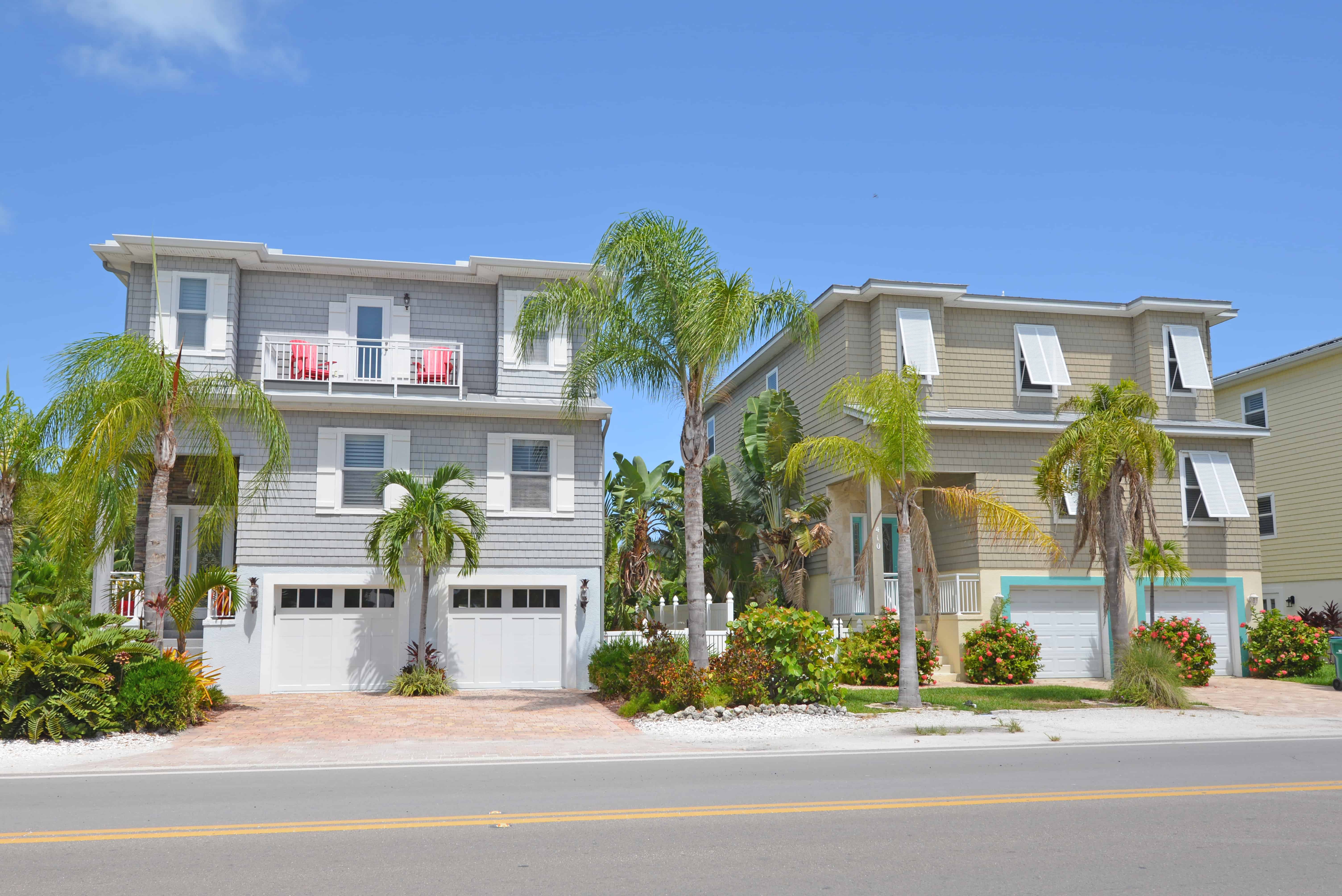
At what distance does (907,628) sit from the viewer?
17047 millimetres

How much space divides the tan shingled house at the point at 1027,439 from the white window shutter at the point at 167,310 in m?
11.3

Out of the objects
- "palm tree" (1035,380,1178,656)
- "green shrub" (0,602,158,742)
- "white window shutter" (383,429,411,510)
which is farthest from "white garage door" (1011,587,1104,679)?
"green shrub" (0,602,158,742)

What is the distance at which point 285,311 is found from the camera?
22125mm

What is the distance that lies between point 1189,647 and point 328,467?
1745 centimetres

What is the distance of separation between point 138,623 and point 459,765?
33.5ft

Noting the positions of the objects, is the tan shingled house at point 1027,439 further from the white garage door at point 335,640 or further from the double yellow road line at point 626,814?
the double yellow road line at point 626,814

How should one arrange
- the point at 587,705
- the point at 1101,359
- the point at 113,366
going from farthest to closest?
the point at 1101,359 < the point at 587,705 < the point at 113,366

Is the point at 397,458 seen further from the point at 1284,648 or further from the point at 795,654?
the point at 1284,648

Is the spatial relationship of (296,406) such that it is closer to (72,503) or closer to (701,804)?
(72,503)

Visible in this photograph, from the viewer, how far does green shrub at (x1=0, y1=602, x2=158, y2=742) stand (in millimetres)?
13250

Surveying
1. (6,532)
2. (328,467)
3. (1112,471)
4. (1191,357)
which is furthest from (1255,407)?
(6,532)

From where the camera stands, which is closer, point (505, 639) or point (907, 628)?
point (907, 628)

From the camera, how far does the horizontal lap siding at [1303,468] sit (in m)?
28.5

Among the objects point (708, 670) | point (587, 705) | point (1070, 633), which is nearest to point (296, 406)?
point (587, 705)
